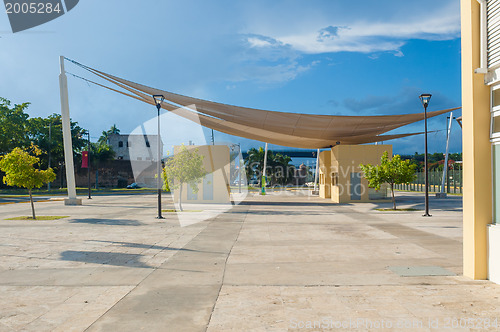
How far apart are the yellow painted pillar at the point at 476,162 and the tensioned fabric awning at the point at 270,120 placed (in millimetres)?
19971

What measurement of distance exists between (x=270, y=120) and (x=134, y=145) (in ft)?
239

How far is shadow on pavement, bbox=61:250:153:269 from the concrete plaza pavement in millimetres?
28

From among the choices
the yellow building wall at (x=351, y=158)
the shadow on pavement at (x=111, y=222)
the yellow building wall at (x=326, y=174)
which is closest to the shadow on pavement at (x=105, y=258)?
the shadow on pavement at (x=111, y=222)

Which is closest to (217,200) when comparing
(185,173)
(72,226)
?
(185,173)

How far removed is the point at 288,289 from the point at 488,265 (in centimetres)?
432

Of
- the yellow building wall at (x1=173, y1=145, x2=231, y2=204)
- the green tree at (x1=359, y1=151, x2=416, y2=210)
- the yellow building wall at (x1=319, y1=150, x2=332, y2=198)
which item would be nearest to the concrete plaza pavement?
the green tree at (x1=359, y1=151, x2=416, y2=210)

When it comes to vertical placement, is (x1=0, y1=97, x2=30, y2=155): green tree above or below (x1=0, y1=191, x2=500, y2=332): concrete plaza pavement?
above

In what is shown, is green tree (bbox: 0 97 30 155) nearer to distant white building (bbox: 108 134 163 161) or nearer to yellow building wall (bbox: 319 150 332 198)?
distant white building (bbox: 108 134 163 161)

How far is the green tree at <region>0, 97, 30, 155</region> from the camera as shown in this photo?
57.1 m

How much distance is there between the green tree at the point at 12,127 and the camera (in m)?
57.1

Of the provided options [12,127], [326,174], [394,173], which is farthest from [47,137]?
[394,173]

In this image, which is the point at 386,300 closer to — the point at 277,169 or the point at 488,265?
the point at 488,265

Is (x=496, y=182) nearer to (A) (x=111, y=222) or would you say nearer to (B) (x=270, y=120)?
(A) (x=111, y=222)

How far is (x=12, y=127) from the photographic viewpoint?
58.8m
